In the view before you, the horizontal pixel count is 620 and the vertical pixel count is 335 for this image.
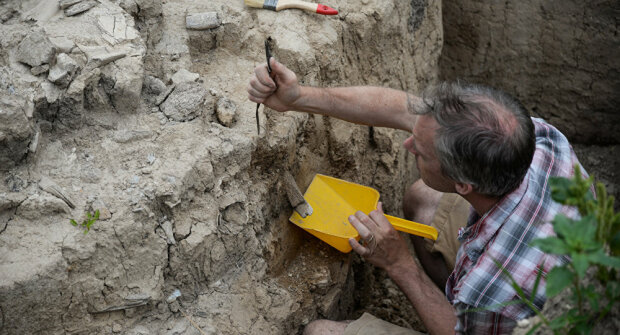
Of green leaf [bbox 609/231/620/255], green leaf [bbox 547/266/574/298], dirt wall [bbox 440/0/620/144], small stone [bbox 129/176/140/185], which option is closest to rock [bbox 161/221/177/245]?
small stone [bbox 129/176/140/185]

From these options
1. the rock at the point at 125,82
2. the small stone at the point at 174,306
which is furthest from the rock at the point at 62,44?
the small stone at the point at 174,306

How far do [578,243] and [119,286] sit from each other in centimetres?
135

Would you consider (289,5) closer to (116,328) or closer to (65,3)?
(65,3)

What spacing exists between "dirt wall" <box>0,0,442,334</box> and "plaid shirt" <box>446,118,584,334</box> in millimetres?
685

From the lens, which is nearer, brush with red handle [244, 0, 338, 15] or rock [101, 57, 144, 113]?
rock [101, 57, 144, 113]

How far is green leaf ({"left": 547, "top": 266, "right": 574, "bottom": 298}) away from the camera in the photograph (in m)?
1.26

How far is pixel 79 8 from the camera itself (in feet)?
7.30

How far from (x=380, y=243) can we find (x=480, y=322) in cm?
53

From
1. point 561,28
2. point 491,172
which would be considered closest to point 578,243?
point 491,172

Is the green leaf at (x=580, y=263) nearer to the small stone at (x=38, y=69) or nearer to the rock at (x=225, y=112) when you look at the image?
the rock at (x=225, y=112)

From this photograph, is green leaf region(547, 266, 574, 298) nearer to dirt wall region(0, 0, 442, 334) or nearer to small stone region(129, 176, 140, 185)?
dirt wall region(0, 0, 442, 334)

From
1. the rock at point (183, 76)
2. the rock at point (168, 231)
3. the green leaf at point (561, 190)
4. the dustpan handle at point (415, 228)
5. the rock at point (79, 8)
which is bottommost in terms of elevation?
the dustpan handle at point (415, 228)

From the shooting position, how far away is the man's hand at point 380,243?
7.65 feet

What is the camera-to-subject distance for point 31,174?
6.22 feet
